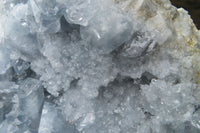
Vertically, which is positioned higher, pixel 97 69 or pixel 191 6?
pixel 97 69

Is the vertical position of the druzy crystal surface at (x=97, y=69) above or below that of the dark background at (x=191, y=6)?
above

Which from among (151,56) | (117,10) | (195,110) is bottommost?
(195,110)

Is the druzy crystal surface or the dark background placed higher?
the druzy crystal surface

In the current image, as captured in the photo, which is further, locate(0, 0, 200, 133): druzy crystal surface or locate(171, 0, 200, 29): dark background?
locate(171, 0, 200, 29): dark background

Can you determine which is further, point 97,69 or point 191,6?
point 191,6

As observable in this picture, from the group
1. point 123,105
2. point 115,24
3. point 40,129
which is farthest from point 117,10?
point 40,129

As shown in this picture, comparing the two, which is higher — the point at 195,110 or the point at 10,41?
the point at 10,41

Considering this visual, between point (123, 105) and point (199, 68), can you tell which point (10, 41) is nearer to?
point (123, 105)
